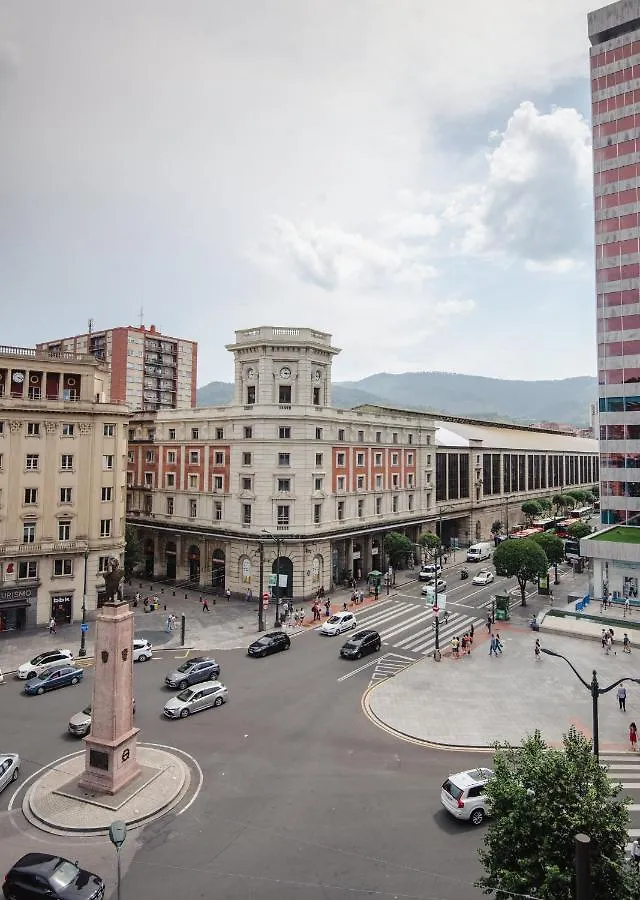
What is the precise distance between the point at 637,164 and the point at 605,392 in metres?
24.2

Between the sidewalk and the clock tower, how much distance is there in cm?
3018

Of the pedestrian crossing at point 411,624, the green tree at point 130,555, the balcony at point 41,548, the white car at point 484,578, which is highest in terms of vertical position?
the balcony at point 41,548

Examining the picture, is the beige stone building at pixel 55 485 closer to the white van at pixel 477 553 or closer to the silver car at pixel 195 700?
the silver car at pixel 195 700

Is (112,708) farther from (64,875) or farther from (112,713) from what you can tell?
(64,875)

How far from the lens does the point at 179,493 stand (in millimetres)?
63469

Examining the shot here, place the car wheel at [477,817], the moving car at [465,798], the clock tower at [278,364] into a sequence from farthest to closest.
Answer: the clock tower at [278,364] → the car wheel at [477,817] → the moving car at [465,798]

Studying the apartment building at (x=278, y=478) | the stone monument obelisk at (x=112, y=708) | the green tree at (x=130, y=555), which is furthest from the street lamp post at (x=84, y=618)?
the stone monument obelisk at (x=112, y=708)

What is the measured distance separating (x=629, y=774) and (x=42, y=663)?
106ft

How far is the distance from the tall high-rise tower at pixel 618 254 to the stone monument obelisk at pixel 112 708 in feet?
176

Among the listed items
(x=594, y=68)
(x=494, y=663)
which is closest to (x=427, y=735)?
(x=494, y=663)

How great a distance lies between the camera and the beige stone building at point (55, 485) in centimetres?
4481

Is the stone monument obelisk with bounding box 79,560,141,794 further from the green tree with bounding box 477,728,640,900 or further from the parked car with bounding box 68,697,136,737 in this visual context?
the green tree with bounding box 477,728,640,900

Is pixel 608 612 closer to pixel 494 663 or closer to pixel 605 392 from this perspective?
pixel 494 663

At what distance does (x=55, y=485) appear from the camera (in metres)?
47.1
